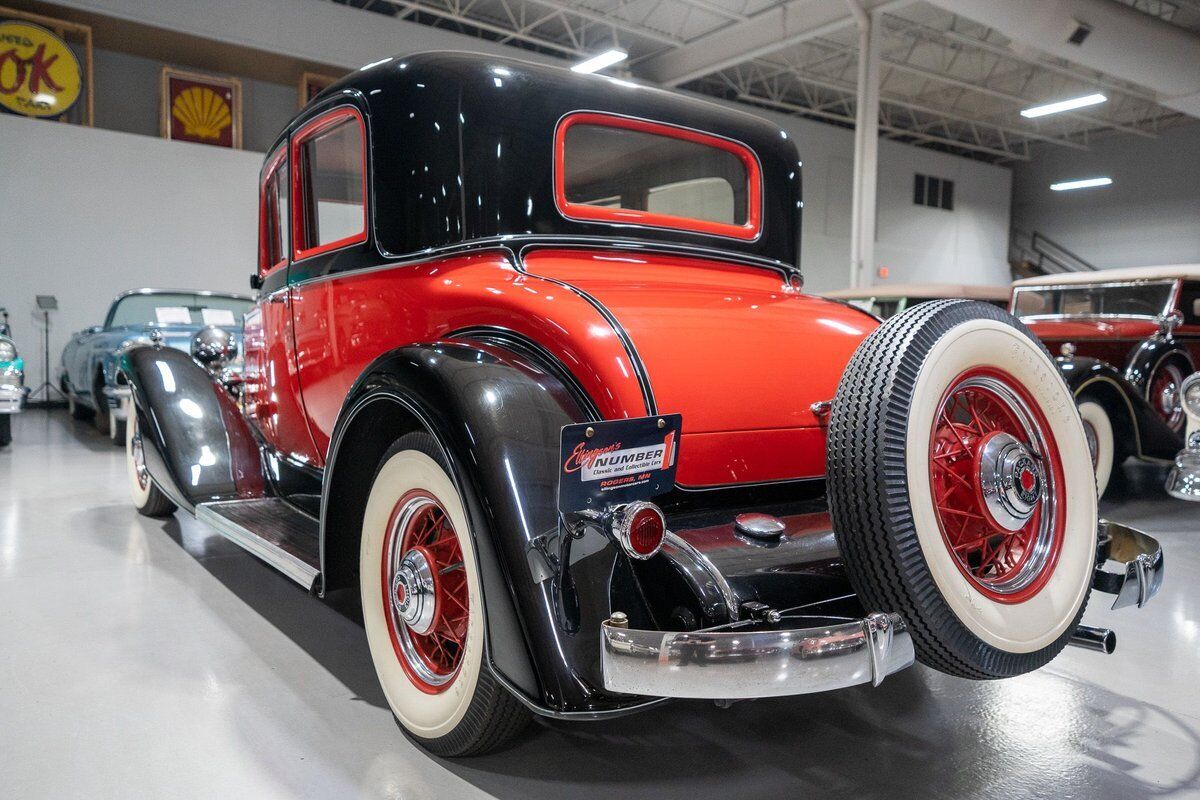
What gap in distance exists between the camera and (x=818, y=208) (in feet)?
57.4

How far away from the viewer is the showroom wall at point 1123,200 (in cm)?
1892

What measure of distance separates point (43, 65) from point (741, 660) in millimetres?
12119

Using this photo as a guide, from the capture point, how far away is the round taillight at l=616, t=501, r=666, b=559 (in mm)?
1573

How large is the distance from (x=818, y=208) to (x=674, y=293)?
16270 millimetres

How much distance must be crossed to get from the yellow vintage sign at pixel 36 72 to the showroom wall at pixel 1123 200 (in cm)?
2148

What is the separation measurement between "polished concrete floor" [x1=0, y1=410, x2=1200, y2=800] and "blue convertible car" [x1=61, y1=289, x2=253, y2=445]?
14.4 feet

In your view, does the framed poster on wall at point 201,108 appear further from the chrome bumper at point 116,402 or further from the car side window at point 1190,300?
the car side window at point 1190,300

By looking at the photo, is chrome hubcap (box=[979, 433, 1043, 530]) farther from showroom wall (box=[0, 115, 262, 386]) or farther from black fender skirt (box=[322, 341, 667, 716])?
showroom wall (box=[0, 115, 262, 386])

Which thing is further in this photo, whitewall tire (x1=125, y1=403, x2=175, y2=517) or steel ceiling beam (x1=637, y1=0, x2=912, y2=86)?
steel ceiling beam (x1=637, y1=0, x2=912, y2=86)

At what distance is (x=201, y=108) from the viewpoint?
451 inches

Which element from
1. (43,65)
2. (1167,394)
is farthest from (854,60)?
(43,65)

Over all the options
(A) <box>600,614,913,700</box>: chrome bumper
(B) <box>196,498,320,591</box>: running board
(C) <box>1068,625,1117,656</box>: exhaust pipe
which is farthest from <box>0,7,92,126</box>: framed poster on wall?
(C) <box>1068,625,1117,656</box>: exhaust pipe

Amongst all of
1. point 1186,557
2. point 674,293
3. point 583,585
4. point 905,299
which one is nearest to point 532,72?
point 674,293

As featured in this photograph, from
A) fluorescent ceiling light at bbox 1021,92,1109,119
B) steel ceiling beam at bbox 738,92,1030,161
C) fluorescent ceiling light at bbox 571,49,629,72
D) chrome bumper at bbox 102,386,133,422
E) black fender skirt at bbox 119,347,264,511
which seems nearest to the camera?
black fender skirt at bbox 119,347,264,511
